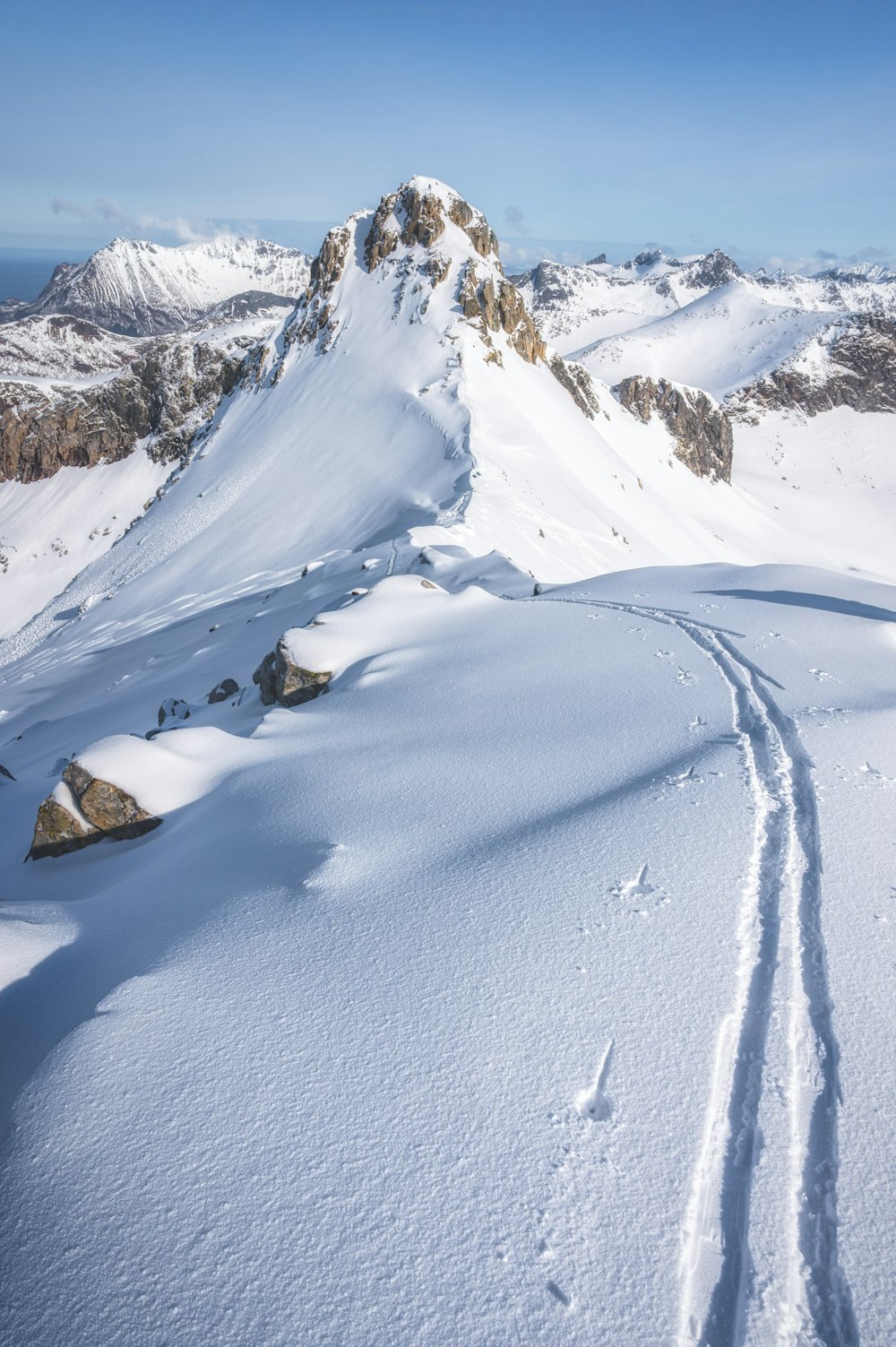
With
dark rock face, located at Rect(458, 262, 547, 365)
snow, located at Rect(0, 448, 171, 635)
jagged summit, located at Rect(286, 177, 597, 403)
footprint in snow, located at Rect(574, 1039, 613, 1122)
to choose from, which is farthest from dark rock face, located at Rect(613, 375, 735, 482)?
footprint in snow, located at Rect(574, 1039, 613, 1122)

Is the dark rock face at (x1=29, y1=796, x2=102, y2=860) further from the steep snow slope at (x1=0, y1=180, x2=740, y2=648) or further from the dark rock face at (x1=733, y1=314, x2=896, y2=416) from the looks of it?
the dark rock face at (x1=733, y1=314, x2=896, y2=416)

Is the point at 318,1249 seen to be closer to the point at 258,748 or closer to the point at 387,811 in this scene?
the point at 387,811

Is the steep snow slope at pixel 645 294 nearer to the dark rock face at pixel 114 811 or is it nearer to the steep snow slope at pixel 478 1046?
the dark rock face at pixel 114 811

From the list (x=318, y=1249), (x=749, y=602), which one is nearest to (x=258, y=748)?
(x=318, y=1249)

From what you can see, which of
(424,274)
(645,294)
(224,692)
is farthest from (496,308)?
(645,294)

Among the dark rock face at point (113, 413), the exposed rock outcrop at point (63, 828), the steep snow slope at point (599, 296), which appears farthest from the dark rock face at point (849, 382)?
the exposed rock outcrop at point (63, 828)

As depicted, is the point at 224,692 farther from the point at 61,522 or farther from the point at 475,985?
the point at 61,522
